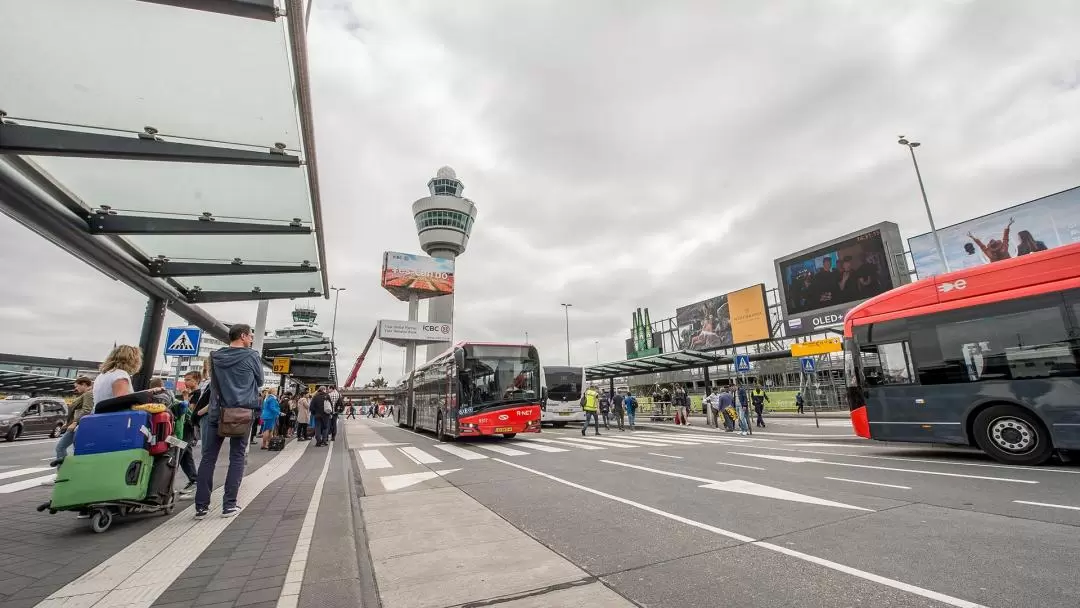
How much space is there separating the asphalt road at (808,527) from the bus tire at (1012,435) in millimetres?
335

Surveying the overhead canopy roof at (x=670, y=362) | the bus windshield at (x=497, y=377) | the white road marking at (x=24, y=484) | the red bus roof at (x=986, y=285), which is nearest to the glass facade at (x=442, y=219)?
the overhead canopy roof at (x=670, y=362)

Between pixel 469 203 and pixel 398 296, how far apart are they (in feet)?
69.7

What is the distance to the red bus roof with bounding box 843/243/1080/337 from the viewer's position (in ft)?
24.9

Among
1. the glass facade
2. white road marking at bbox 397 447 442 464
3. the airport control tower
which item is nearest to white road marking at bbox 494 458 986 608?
white road marking at bbox 397 447 442 464

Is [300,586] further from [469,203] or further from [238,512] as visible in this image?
[469,203]

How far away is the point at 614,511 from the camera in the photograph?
503cm

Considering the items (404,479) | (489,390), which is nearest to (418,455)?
(489,390)

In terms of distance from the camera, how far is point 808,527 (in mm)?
4219

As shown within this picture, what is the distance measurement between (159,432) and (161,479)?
53 cm

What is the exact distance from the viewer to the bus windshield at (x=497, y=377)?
1359 centimetres

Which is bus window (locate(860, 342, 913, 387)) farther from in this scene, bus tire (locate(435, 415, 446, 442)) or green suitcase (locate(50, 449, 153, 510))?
green suitcase (locate(50, 449, 153, 510))

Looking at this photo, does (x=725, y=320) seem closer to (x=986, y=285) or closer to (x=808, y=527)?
(x=986, y=285)

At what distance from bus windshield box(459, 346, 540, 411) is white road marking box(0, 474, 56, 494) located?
330 inches

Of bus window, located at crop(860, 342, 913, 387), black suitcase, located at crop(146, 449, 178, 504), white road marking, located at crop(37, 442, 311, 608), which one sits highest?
bus window, located at crop(860, 342, 913, 387)
